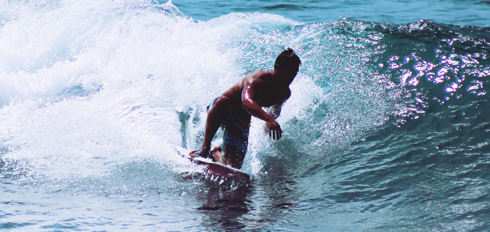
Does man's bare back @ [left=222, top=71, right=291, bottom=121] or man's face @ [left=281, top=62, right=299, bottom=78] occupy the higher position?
man's face @ [left=281, top=62, right=299, bottom=78]

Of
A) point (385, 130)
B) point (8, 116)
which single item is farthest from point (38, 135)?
point (385, 130)

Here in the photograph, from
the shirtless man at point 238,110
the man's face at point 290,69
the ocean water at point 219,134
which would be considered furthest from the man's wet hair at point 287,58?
the ocean water at point 219,134

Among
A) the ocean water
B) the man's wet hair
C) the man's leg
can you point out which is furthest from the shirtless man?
the ocean water

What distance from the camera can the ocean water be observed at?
3318 mm

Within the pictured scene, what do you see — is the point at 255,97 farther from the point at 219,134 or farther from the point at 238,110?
the point at 219,134

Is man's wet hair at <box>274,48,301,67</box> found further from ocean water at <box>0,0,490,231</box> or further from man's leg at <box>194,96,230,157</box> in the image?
ocean water at <box>0,0,490,231</box>

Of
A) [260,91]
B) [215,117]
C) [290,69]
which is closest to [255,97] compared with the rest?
[260,91]

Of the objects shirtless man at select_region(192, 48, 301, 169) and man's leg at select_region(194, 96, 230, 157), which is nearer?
shirtless man at select_region(192, 48, 301, 169)

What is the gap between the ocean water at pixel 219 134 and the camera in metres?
3.32

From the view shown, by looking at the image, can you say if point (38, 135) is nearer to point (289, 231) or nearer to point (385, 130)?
point (289, 231)

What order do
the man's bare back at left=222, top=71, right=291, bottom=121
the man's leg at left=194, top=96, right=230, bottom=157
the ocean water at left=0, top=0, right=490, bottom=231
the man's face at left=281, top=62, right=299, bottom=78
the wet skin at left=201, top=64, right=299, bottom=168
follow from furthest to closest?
the man's leg at left=194, top=96, right=230, bottom=157, the man's bare back at left=222, top=71, right=291, bottom=121, the man's face at left=281, top=62, right=299, bottom=78, the wet skin at left=201, top=64, right=299, bottom=168, the ocean water at left=0, top=0, right=490, bottom=231

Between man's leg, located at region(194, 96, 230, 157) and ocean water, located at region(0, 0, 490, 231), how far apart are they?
0.25 meters

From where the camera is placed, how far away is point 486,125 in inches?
198

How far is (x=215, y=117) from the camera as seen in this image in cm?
440
